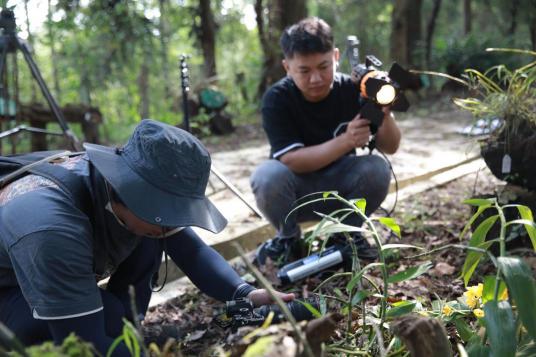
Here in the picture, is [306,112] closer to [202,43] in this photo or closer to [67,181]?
[67,181]

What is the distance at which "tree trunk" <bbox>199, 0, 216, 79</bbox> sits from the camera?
976 centimetres

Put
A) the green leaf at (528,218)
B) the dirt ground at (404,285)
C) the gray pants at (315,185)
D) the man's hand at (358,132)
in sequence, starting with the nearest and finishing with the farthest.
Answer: the green leaf at (528,218), the dirt ground at (404,285), the man's hand at (358,132), the gray pants at (315,185)

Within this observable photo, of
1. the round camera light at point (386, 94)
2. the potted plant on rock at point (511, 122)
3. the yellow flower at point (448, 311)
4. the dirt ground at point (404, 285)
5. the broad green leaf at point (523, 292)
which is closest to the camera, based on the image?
the broad green leaf at point (523, 292)

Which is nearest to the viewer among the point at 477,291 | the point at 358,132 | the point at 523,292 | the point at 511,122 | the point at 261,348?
the point at 261,348

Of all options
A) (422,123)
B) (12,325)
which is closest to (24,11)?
(12,325)

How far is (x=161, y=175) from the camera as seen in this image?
5.19ft

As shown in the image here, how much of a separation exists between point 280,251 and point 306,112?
74 centimetres

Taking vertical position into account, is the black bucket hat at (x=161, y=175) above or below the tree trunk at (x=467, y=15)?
below

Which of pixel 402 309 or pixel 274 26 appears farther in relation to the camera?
pixel 274 26

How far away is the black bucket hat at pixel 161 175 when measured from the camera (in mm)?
1560

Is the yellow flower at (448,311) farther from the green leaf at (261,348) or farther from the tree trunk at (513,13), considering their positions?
the tree trunk at (513,13)

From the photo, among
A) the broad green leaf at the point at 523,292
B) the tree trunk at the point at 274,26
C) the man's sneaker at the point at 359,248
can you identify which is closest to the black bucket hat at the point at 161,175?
the broad green leaf at the point at 523,292

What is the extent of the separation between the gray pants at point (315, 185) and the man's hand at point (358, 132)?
0.19 meters

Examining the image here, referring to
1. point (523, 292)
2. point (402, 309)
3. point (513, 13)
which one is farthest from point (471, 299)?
point (513, 13)
